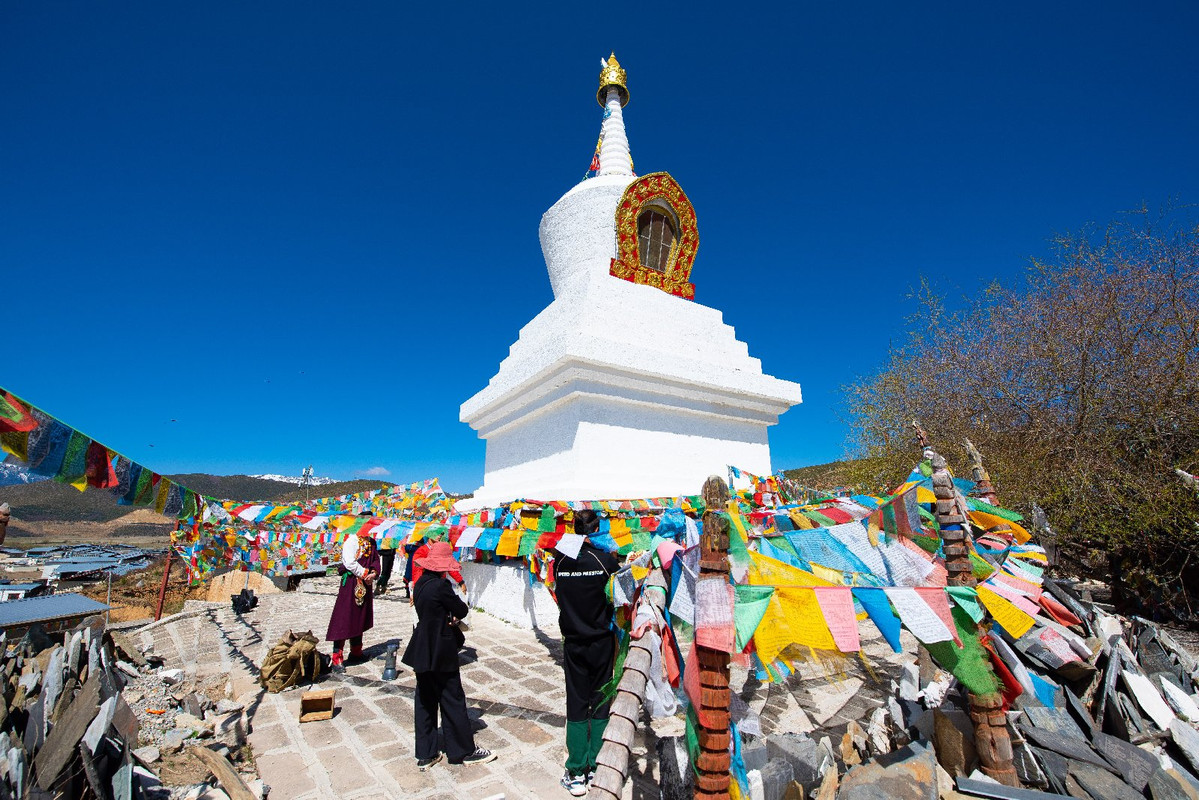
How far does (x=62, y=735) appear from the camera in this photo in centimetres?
264

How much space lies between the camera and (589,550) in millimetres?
3566

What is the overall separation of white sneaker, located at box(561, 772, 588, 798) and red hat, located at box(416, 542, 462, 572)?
1.44 meters

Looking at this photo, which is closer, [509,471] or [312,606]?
[509,471]

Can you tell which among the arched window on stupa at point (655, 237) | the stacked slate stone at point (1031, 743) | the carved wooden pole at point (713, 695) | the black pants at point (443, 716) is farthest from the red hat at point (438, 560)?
the arched window on stupa at point (655, 237)

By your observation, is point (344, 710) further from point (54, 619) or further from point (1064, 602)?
point (1064, 602)

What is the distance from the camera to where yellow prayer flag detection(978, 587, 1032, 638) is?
2787 millimetres

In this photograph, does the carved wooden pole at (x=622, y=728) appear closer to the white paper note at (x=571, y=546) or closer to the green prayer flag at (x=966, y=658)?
the white paper note at (x=571, y=546)

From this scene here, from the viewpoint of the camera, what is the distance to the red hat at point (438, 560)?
3.83 m

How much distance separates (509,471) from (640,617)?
6175 millimetres

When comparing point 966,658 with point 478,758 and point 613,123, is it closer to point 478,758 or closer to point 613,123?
point 478,758

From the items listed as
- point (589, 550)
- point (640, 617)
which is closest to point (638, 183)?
point (589, 550)

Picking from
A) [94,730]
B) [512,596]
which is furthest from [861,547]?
[512,596]

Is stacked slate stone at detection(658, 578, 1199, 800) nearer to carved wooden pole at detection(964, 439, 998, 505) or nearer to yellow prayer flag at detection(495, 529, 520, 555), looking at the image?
carved wooden pole at detection(964, 439, 998, 505)

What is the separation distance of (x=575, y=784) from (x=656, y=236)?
26.8 feet
